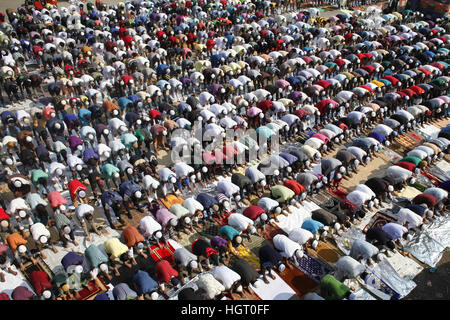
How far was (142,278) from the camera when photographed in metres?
12.6

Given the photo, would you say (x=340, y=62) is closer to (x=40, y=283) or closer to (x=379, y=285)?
(x=379, y=285)

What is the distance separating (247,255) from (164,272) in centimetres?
382

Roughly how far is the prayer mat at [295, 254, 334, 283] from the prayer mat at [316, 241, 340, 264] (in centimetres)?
33

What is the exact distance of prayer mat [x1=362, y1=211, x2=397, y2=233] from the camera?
16.7 metres

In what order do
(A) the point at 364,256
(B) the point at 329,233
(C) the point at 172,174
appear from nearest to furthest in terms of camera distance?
(A) the point at 364,256 → (B) the point at 329,233 → (C) the point at 172,174

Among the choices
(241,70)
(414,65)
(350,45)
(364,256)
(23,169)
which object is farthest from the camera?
(350,45)

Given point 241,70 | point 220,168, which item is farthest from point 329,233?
point 241,70

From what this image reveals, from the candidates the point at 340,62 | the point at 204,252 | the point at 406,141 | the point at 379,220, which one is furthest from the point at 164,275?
the point at 340,62

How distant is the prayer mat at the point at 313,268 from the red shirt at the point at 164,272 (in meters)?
4.97

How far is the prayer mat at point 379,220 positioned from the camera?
16656 mm

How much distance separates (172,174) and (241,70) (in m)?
12.8

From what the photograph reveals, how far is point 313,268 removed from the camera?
48.2 ft

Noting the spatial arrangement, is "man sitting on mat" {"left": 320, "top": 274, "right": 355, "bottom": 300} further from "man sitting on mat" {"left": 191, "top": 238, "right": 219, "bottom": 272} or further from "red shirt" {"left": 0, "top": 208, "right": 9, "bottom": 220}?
"red shirt" {"left": 0, "top": 208, "right": 9, "bottom": 220}

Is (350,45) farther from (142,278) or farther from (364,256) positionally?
(142,278)
